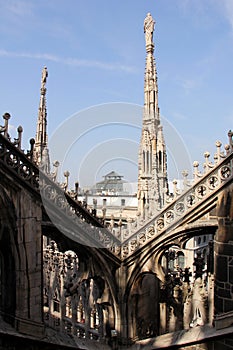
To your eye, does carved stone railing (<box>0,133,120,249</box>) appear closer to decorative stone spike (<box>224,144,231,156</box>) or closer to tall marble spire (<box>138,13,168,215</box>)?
decorative stone spike (<box>224,144,231,156</box>)

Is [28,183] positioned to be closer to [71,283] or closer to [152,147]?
[71,283]

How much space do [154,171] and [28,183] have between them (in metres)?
→ 8.95

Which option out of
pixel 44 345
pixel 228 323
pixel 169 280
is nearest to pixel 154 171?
pixel 169 280

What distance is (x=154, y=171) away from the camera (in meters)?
15.9

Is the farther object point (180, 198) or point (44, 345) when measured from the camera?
point (180, 198)

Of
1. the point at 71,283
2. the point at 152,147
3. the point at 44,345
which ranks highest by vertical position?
the point at 152,147

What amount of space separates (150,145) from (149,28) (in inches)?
256

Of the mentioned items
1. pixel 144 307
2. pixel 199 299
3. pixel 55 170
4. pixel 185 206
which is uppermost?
pixel 55 170

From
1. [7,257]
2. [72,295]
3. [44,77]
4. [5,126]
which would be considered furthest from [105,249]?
[44,77]

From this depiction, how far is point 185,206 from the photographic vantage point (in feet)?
27.9

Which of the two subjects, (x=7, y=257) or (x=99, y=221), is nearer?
(x=7, y=257)

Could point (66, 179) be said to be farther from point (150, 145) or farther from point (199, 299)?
→ point (150, 145)

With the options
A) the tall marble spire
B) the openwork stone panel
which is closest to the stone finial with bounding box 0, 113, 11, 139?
the openwork stone panel

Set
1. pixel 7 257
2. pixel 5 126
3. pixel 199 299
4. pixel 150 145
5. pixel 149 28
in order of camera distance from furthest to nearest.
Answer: pixel 149 28, pixel 150 145, pixel 199 299, pixel 7 257, pixel 5 126
